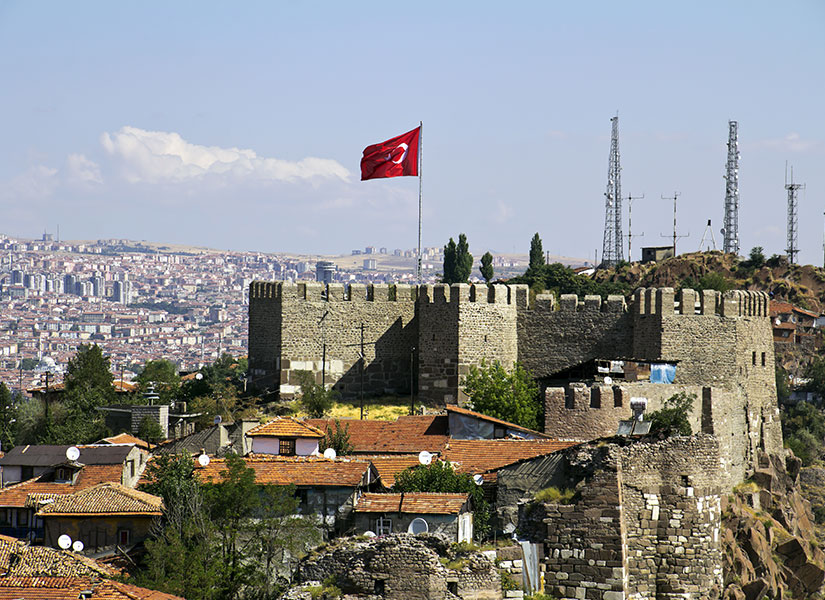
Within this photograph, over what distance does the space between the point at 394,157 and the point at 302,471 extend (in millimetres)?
27905

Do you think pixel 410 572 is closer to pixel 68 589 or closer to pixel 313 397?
pixel 68 589

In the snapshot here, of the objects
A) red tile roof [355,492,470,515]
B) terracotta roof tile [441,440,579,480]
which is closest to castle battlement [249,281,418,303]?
terracotta roof tile [441,440,579,480]

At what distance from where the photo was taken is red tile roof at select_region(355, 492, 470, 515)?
2612 cm

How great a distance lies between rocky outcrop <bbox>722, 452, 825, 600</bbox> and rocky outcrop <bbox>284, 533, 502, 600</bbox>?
57.7ft

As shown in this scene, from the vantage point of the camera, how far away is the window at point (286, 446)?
36906mm

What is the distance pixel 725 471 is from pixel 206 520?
2265 centimetres

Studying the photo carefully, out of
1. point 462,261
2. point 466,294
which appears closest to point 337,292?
point 466,294

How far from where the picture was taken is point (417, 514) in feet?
85.9

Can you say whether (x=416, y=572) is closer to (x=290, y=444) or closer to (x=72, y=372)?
(x=290, y=444)

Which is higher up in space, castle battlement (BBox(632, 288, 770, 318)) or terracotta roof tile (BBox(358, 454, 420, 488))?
castle battlement (BBox(632, 288, 770, 318))

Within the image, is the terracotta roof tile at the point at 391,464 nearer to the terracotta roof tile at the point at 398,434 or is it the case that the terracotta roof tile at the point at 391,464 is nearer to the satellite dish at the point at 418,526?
the terracotta roof tile at the point at 398,434

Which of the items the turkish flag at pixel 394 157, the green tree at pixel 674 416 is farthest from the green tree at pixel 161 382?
the green tree at pixel 674 416

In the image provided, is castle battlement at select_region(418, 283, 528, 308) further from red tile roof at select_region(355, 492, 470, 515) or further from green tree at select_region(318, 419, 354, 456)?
red tile roof at select_region(355, 492, 470, 515)

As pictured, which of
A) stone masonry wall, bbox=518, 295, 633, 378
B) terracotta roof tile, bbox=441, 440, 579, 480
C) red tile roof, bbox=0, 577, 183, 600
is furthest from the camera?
stone masonry wall, bbox=518, 295, 633, 378
